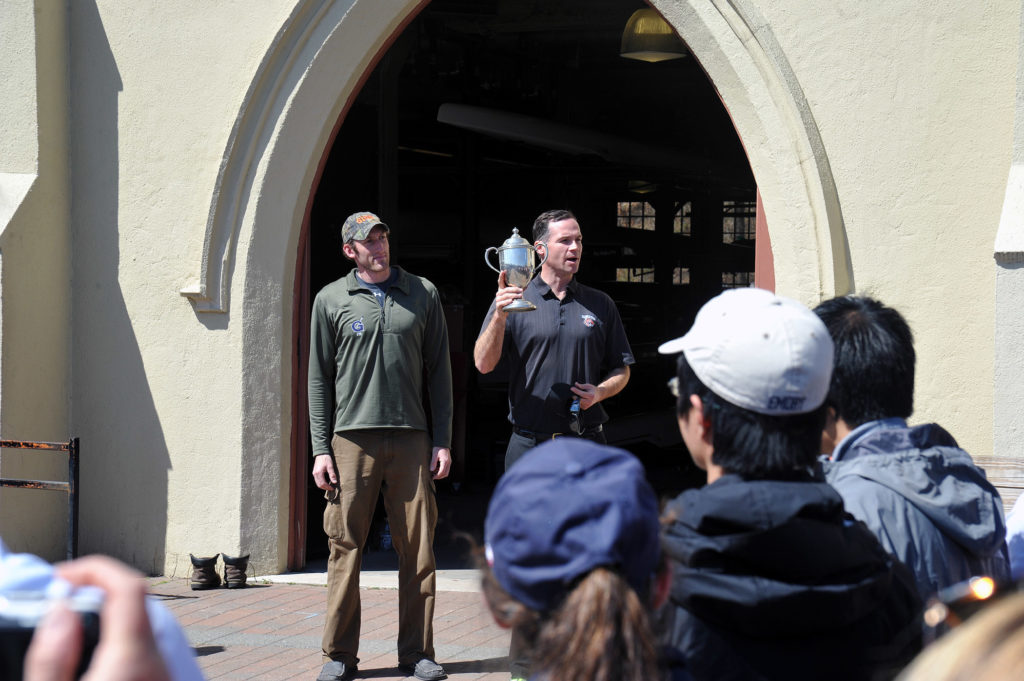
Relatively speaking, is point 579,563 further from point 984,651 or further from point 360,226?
point 360,226

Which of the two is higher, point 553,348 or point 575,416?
point 553,348

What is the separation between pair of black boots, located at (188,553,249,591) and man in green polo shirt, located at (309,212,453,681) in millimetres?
1687

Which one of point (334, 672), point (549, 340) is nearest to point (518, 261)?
point (549, 340)

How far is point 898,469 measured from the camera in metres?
2.03

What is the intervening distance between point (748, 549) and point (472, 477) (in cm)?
864

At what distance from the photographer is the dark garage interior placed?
802 cm

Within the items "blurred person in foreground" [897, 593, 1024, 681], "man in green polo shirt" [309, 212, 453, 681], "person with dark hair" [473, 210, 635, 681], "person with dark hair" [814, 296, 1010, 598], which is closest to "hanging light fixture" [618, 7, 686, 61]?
"person with dark hair" [473, 210, 635, 681]

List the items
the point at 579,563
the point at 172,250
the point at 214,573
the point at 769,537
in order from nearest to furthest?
the point at 579,563, the point at 769,537, the point at 214,573, the point at 172,250

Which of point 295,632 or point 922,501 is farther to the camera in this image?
point 295,632

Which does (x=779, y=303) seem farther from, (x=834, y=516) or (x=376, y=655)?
(x=376, y=655)

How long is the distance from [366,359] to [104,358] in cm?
258

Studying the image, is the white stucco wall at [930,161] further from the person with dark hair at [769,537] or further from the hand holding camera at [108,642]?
the hand holding camera at [108,642]

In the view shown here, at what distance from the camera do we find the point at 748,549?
1.58m

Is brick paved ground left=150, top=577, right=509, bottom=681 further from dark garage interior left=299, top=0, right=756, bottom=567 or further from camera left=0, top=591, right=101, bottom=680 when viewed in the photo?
camera left=0, top=591, right=101, bottom=680
